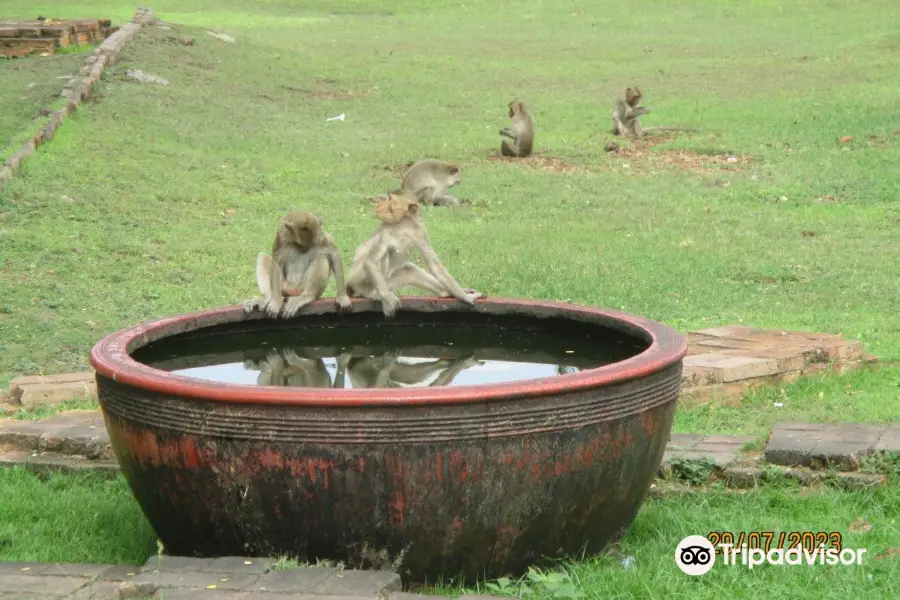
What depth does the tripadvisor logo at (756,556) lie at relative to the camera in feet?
15.8

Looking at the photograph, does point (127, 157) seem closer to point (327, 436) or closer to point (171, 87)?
point (171, 87)

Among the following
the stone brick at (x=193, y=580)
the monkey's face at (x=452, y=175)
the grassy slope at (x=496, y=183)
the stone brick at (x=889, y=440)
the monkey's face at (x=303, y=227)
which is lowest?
the grassy slope at (x=496, y=183)

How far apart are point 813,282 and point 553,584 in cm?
698

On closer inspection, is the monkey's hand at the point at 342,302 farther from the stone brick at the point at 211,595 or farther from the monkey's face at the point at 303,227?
the stone brick at the point at 211,595

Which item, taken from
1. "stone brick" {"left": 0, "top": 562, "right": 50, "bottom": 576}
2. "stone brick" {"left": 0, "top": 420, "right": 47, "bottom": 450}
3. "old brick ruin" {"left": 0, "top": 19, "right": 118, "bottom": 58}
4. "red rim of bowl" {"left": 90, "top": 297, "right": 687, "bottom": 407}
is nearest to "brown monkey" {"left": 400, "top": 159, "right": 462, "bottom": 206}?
"stone brick" {"left": 0, "top": 420, "right": 47, "bottom": 450}

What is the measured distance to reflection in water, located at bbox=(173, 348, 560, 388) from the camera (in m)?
5.83

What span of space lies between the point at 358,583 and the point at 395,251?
3.46 m

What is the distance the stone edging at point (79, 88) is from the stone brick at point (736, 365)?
7.52 meters

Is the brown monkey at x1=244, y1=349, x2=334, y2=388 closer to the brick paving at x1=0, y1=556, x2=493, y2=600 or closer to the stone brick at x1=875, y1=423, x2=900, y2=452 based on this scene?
the brick paving at x1=0, y1=556, x2=493, y2=600

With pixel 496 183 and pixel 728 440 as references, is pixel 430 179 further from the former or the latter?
pixel 728 440

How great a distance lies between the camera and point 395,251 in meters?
7.47

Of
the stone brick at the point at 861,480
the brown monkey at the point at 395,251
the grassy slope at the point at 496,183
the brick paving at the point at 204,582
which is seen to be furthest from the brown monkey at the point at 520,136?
the brick paving at the point at 204,582

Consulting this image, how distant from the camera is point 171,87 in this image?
19281 mm

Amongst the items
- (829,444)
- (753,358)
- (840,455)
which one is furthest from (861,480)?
(753,358)
